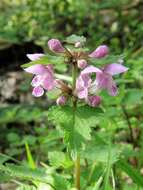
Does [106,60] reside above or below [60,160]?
above

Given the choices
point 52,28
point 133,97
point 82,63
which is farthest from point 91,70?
point 52,28

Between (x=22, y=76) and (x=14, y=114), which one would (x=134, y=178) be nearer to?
(x=14, y=114)

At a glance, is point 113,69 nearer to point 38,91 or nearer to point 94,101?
point 94,101

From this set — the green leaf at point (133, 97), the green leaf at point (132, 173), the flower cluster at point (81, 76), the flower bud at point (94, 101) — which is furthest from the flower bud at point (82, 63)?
the green leaf at point (133, 97)

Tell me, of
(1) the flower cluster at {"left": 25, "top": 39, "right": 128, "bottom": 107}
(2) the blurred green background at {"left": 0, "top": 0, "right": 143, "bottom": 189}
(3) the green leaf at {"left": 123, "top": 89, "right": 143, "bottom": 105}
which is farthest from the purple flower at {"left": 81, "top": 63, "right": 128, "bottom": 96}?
(2) the blurred green background at {"left": 0, "top": 0, "right": 143, "bottom": 189}

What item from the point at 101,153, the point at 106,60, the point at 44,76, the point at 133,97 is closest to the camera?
the point at 106,60

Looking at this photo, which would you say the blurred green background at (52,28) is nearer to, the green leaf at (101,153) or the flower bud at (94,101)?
the green leaf at (101,153)

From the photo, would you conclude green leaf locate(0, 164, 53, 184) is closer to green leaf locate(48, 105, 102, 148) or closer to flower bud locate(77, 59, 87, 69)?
green leaf locate(48, 105, 102, 148)
